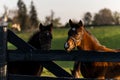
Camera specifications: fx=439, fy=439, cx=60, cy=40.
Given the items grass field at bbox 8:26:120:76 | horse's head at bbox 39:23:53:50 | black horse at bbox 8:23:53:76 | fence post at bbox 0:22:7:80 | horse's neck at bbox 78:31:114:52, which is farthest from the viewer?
grass field at bbox 8:26:120:76

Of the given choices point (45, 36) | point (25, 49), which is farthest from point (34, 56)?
point (45, 36)

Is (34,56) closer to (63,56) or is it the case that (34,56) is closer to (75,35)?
(63,56)

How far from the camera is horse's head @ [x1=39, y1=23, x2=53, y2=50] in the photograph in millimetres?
9988

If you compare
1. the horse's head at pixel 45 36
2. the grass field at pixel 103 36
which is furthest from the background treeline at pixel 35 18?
the horse's head at pixel 45 36

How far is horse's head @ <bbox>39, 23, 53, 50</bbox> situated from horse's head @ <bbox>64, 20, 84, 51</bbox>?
1249mm

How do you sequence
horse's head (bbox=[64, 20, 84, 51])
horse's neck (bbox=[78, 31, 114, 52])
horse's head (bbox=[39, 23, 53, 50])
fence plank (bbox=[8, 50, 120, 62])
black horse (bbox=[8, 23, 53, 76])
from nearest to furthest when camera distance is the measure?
fence plank (bbox=[8, 50, 120, 62])
horse's head (bbox=[64, 20, 84, 51])
black horse (bbox=[8, 23, 53, 76])
horse's neck (bbox=[78, 31, 114, 52])
horse's head (bbox=[39, 23, 53, 50])

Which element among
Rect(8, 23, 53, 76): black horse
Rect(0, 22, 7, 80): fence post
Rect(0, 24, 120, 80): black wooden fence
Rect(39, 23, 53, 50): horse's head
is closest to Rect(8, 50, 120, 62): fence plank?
Rect(0, 24, 120, 80): black wooden fence

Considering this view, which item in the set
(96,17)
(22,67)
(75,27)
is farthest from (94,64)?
(96,17)

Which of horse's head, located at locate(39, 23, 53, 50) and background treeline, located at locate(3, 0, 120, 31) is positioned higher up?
horse's head, located at locate(39, 23, 53, 50)

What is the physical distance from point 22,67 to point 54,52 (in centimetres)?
152

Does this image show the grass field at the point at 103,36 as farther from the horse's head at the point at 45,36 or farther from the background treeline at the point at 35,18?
the background treeline at the point at 35,18

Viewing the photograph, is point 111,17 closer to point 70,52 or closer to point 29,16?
point 29,16

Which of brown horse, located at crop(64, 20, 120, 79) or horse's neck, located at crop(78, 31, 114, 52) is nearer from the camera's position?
brown horse, located at crop(64, 20, 120, 79)

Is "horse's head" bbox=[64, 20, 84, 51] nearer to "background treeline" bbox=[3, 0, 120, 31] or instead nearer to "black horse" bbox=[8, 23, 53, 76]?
"black horse" bbox=[8, 23, 53, 76]
